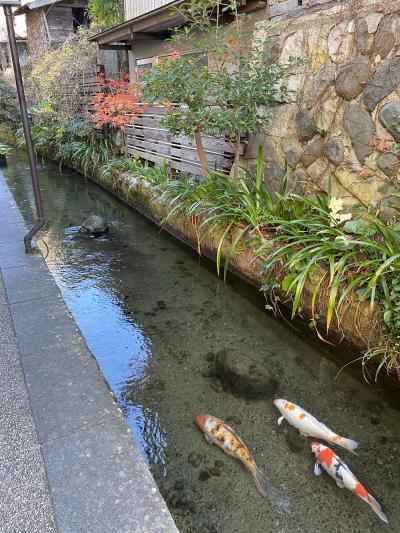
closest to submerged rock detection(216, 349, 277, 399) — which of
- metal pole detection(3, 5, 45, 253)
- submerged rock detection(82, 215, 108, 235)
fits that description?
metal pole detection(3, 5, 45, 253)

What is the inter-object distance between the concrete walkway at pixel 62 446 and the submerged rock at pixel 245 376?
1269mm

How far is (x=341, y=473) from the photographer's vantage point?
249 cm

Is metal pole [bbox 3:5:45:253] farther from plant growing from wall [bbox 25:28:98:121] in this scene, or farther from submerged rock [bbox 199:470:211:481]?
plant growing from wall [bbox 25:28:98:121]

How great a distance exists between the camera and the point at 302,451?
9.27 feet

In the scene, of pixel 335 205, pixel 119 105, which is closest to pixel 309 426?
pixel 335 205

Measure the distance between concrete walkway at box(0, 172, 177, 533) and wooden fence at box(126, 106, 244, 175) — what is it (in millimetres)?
4152

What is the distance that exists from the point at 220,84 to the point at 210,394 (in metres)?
3.61

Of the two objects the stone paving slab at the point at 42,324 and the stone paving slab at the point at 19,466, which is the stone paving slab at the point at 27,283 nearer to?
the stone paving slab at the point at 42,324

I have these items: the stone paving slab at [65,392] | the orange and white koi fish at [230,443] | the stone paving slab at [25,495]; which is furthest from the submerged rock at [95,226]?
the stone paving slab at [25,495]

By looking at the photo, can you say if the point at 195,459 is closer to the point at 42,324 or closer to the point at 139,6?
the point at 42,324

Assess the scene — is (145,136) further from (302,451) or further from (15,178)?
(302,451)

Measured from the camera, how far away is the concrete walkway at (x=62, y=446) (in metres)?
1.78

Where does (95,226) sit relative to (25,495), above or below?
below

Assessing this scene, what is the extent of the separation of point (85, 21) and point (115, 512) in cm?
1949
